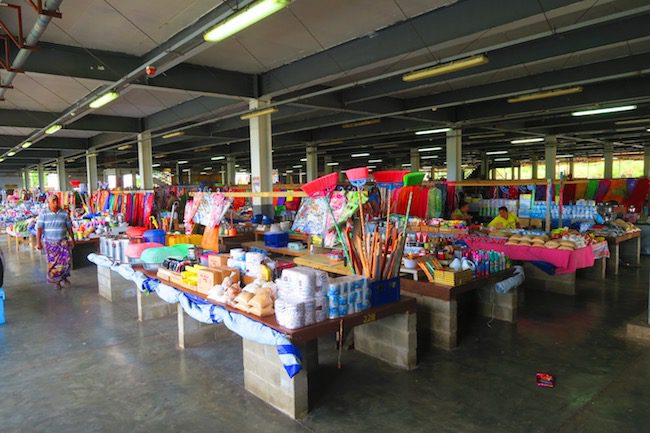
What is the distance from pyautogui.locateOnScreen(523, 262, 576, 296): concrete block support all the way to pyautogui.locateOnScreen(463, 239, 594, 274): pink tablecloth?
1.41 ft

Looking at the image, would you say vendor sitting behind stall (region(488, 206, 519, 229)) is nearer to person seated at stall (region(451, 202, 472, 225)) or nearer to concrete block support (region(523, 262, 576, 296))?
concrete block support (region(523, 262, 576, 296))

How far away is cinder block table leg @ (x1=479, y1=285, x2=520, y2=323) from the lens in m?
5.68

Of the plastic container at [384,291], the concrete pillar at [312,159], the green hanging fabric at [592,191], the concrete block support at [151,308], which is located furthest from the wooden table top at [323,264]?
the concrete pillar at [312,159]

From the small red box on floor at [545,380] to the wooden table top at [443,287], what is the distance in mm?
1099

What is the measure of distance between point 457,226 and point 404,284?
3.59 m

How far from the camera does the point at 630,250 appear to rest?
31.0 ft

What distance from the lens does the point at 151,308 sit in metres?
6.10

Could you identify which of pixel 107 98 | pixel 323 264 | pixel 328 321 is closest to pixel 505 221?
pixel 323 264

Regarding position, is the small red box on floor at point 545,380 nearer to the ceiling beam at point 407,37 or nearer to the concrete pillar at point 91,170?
the ceiling beam at point 407,37

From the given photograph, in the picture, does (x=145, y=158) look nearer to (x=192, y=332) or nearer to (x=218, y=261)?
(x=192, y=332)

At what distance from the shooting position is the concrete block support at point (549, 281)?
23.1 ft

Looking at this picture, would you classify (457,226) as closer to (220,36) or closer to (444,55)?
(444,55)

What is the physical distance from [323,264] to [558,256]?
11.8 feet

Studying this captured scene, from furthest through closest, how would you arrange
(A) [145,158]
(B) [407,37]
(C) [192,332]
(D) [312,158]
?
(D) [312,158] < (A) [145,158] < (B) [407,37] < (C) [192,332]
